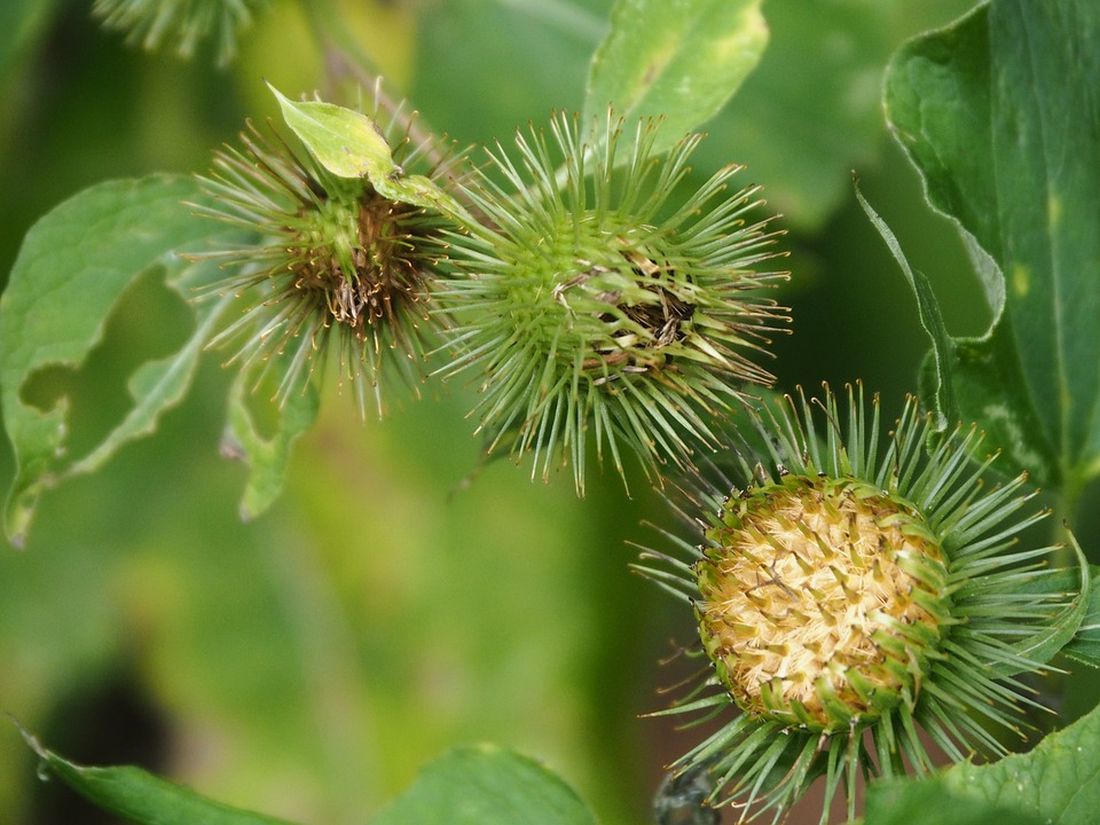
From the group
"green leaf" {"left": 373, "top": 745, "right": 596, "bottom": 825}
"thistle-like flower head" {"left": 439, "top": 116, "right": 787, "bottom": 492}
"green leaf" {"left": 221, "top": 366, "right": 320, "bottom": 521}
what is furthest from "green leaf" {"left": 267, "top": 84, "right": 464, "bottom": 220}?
"green leaf" {"left": 373, "top": 745, "right": 596, "bottom": 825}

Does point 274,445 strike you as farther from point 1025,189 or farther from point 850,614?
point 1025,189

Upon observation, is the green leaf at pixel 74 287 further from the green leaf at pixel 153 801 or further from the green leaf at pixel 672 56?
the green leaf at pixel 672 56

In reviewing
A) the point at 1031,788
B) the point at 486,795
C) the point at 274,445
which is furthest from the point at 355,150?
the point at 1031,788

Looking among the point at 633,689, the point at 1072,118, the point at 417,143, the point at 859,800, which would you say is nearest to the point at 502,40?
the point at 417,143

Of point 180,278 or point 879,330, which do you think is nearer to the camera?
point 180,278

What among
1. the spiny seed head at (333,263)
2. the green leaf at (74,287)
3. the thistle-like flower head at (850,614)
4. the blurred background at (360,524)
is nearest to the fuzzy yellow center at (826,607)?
the thistle-like flower head at (850,614)

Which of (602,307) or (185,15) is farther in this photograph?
(185,15)

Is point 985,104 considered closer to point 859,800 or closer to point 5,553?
point 859,800
